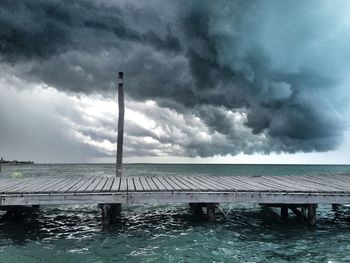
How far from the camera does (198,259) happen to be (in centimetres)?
688

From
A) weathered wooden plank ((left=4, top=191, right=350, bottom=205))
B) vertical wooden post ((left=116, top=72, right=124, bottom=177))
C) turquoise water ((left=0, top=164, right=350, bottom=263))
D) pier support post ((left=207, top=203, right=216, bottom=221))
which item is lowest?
turquoise water ((left=0, top=164, right=350, bottom=263))

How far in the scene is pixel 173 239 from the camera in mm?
8469

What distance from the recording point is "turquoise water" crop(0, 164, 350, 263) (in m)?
7.03

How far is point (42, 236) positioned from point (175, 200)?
429 centimetres

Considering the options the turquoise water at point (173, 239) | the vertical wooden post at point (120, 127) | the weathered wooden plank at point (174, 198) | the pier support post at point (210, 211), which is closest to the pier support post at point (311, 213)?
the turquoise water at point (173, 239)

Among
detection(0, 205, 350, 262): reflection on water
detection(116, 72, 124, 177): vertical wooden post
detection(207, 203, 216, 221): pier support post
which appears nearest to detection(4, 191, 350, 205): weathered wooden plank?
detection(0, 205, 350, 262): reflection on water

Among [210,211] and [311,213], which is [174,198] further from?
[311,213]

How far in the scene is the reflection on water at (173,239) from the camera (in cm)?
703

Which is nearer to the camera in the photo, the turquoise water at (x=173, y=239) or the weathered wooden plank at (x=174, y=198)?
the turquoise water at (x=173, y=239)

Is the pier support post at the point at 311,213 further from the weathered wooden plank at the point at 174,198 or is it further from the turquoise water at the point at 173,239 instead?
the weathered wooden plank at the point at 174,198

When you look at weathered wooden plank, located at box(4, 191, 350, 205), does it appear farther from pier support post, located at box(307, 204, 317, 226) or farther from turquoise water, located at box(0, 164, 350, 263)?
turquoise water, located at box(0, 164, 350, 263)

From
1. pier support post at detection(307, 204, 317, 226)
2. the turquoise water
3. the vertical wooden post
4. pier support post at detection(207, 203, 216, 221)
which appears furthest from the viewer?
the vertical wooden post

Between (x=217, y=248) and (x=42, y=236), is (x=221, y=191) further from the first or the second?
(x=42, y=236)

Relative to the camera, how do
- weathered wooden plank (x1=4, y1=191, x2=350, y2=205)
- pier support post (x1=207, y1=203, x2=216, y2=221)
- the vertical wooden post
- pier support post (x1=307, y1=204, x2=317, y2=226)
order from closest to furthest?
weathered wooden plank (x1=4, y1=191, x2=350, y2=205) < pier support post (x1=307, y1=204, x2=317, y2=226) < pier support post (x1=207, y1=203, x2=216, y2=221) < the vertical wooden post
